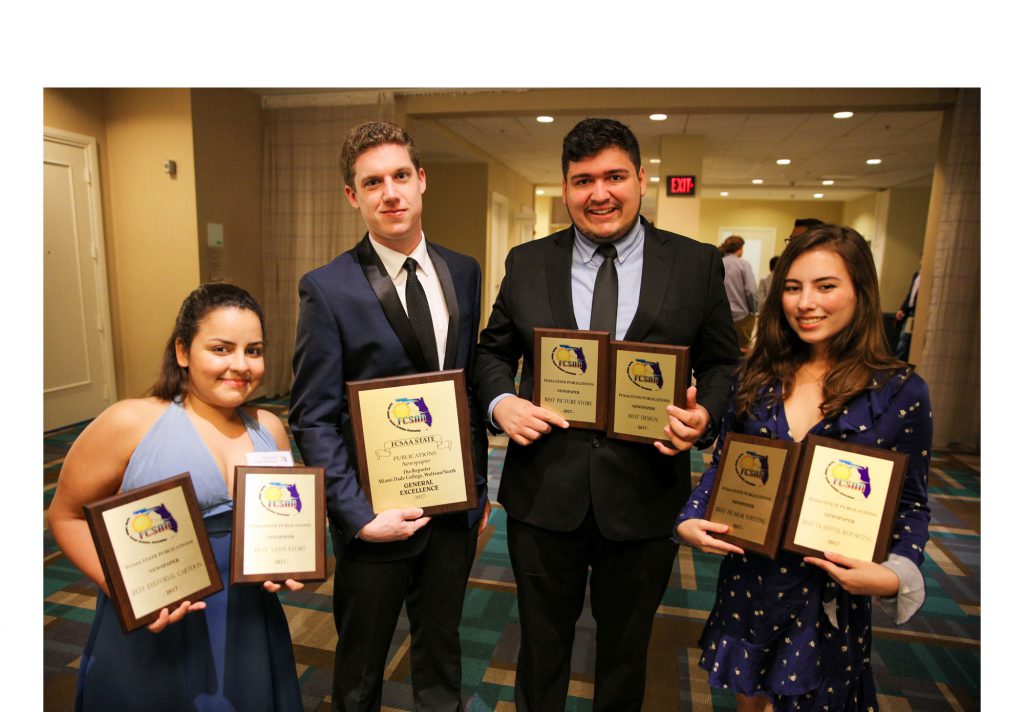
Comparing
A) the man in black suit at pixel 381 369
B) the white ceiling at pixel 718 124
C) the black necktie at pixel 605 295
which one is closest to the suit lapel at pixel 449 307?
the man in black suit at pixel 381 369

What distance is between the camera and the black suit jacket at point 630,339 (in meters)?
1.39

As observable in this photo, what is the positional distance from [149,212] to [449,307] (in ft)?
15.5

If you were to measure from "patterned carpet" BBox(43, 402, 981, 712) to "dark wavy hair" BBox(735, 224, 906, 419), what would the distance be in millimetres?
1310

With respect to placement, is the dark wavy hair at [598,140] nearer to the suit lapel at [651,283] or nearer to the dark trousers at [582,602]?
the suit lapel at [651,283]

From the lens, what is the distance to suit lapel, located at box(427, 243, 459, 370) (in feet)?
4.67

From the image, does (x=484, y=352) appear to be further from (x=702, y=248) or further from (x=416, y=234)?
(x=702, y=248)

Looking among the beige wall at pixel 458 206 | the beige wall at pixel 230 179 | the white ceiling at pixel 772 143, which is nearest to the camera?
the beige wall at pixel 230 179

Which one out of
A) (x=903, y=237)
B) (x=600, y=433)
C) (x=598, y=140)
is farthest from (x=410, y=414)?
(x=903, y=237)

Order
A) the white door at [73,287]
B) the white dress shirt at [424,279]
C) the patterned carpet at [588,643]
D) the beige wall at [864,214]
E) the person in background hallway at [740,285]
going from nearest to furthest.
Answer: the white dress shirt at [424,279] → the patterned carpet at [588,643] → the white door at [73,287] → the person in background hallway at [740,285] → the beige wall at [864,214]

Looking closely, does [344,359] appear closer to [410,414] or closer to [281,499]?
[410,414]

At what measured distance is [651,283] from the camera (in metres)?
1.39

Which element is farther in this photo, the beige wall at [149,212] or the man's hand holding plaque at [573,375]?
the beige wall at [149,212]

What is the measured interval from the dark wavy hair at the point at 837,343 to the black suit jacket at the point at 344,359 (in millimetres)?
740

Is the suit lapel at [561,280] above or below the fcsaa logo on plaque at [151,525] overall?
above
